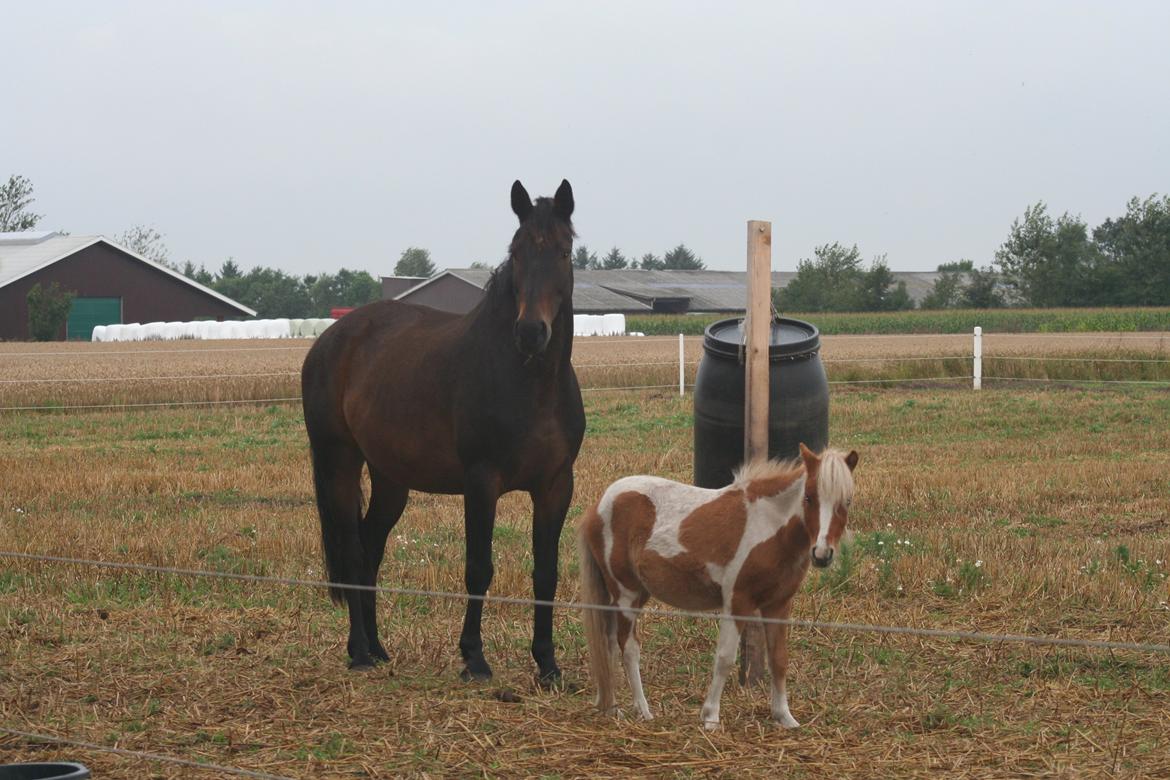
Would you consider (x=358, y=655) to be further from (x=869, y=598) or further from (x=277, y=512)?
(x=277, y=512)

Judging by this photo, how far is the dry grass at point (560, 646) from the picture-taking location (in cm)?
504

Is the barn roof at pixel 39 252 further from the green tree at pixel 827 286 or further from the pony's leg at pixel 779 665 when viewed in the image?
the pony's leg at pixel 779 665

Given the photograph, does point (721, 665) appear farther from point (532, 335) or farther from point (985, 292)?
point (985, 292)

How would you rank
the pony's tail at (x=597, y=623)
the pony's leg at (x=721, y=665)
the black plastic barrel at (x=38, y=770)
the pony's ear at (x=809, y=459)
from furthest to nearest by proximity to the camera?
the pony's tail at (x=597, y=623), the pony's leg at (x=721, y=665), the pony's ear at (x=809, y=459), the black plastic barrel at (x=38, y=770)

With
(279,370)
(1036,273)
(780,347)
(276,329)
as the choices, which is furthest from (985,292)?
(780,347)

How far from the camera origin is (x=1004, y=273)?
74.2 m

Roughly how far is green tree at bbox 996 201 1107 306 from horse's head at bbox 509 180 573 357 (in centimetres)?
6942

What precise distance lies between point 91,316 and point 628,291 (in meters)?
40.0

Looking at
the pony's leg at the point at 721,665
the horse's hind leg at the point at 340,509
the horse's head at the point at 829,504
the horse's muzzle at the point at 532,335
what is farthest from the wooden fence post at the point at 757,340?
the horse's hind leg at the point at 340,509

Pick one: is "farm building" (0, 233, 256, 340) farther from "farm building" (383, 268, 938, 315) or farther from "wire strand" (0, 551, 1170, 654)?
"wire strand" (0, 551, 1170, 654)

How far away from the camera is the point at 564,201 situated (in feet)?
20.3

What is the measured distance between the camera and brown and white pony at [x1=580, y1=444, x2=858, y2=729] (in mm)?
5234

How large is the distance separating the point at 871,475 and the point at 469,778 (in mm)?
9310

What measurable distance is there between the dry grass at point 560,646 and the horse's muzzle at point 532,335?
1.64 m
